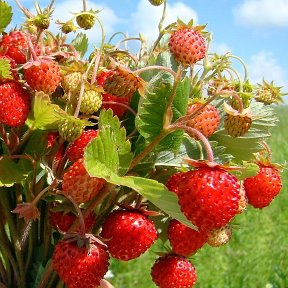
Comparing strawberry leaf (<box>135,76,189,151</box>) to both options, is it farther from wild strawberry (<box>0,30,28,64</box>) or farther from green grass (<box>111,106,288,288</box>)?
green grass (<box>111,106,288,288</box>)

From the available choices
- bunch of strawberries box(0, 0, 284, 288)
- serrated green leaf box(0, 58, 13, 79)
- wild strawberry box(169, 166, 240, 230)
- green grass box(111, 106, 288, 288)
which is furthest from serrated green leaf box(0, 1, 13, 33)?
green grass box(111, 106, 288, 288)

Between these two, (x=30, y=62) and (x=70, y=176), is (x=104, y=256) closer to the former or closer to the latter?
(x=70, y=176)

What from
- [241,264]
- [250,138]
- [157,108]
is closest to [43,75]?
[157,108]

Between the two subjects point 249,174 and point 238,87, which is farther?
point 238,87

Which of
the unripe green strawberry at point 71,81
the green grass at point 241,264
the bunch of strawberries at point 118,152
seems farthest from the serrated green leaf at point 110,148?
the green grass at point 241,264

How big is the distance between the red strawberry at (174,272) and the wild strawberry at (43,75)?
32cm

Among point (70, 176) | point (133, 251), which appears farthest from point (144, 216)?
point (70, 176)

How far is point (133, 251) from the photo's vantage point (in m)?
0.80

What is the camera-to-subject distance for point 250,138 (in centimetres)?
83

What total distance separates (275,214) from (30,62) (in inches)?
139

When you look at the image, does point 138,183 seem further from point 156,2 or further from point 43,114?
point 156,2

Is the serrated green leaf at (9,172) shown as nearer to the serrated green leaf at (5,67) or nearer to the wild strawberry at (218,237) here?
the serrated green leaf at (5,67)

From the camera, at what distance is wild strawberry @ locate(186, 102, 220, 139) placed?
0.77 meters

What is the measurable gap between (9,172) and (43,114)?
11cm
